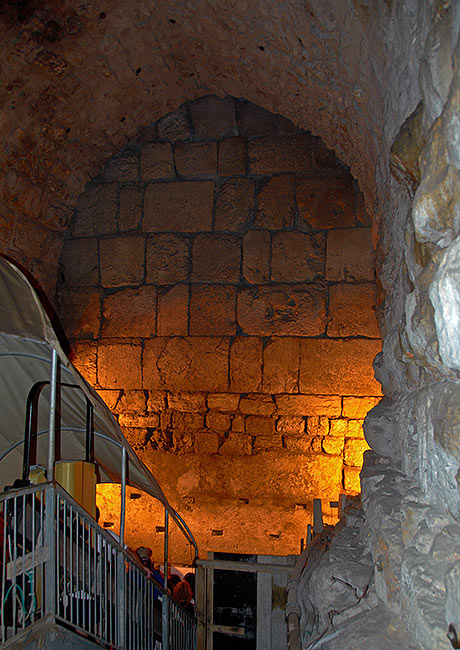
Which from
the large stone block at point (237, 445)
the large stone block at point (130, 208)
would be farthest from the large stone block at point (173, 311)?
the large stone block at point (237, 445)

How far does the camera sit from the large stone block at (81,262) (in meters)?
5.29

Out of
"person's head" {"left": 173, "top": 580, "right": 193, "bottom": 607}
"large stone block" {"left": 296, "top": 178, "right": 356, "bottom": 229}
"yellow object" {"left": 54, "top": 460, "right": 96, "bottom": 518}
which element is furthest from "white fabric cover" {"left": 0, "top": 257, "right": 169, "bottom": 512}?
"large stone block" {"left": 296, "top": 178, "right": 356, "bottom": 229}

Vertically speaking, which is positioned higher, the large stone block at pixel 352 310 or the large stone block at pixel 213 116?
the large stone block at pixel 213 116

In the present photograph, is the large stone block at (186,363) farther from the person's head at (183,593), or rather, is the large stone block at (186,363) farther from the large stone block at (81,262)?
the person's head at (183,593)

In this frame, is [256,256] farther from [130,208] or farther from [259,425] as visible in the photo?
[259,425]

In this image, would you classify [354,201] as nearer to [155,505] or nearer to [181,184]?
[181,184]

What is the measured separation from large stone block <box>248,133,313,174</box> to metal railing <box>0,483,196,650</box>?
11.8 feet

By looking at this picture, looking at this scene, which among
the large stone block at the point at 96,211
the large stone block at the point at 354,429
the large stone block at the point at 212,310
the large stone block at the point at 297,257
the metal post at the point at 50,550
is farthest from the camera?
the large stone block at the point at 96,211

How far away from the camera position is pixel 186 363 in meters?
5.00

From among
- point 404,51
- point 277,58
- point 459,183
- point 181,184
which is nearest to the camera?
point 459,183

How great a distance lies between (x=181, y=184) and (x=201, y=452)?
8.78 ft

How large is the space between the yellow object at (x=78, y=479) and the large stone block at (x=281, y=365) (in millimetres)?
2180

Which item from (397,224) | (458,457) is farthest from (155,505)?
(458,457)

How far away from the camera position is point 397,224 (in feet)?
6.15
